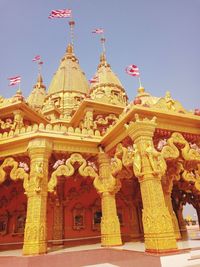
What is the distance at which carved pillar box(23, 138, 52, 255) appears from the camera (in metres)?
8.40

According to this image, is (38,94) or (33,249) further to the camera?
(38,94)

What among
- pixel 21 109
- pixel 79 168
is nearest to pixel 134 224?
pixel 79 168

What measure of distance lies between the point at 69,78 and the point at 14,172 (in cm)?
1964

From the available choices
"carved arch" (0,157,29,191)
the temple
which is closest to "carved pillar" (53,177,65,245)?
the temple

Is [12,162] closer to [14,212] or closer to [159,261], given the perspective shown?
[14,212]

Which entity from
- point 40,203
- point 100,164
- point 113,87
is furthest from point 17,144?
point 113,87

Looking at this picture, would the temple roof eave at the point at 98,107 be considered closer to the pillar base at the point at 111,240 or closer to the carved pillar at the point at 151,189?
the carved pillar at the point at 151,189

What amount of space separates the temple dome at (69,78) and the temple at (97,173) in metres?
10.2

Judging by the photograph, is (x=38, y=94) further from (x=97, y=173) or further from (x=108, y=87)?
(x=97, y=173)

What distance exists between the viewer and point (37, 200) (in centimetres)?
901

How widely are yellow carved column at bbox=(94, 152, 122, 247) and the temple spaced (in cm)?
4

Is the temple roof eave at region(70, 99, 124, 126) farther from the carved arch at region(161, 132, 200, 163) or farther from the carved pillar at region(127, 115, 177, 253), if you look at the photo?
the carved pillar at region(127, 115, 177, 253)

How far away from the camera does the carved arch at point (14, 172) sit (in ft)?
31.4

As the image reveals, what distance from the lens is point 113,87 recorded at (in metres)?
24.2
